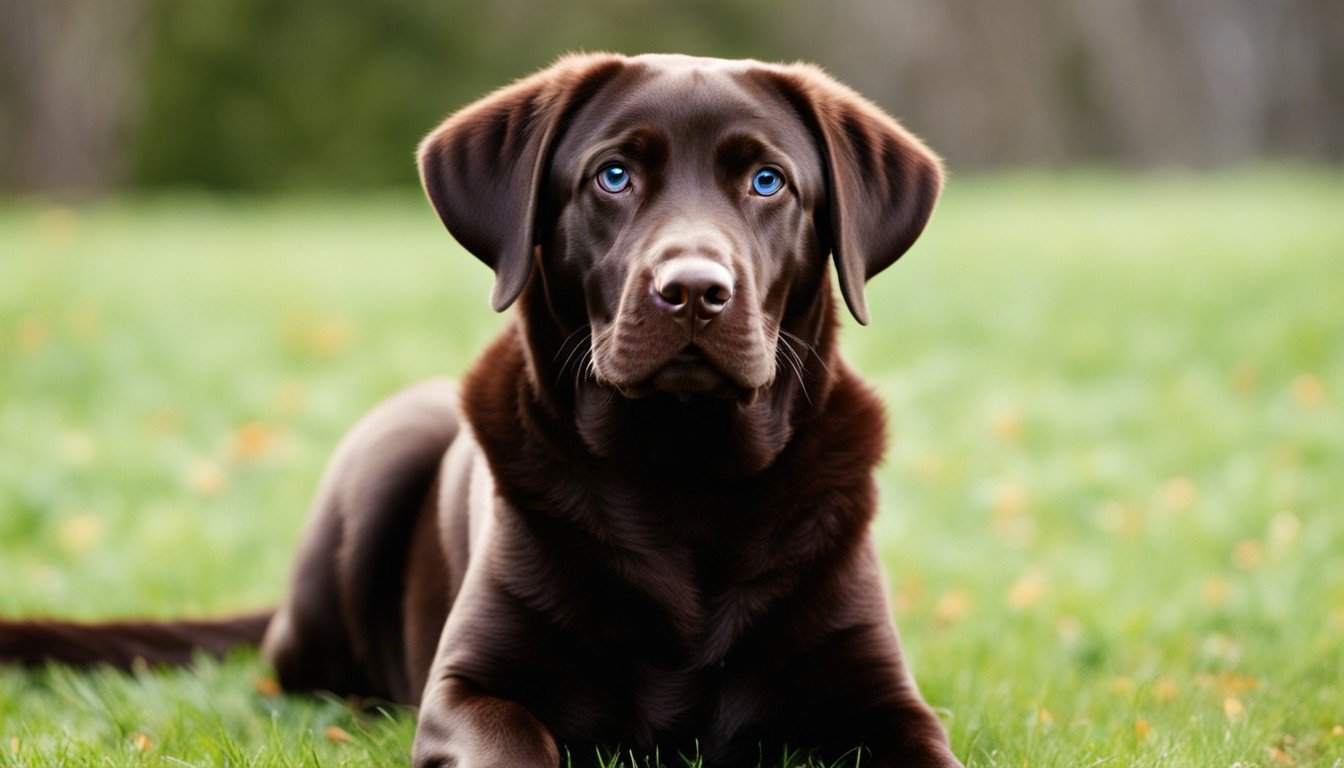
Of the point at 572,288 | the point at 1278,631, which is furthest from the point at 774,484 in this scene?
the point at 1278,631

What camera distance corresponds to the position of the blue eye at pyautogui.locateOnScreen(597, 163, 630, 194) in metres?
3.30

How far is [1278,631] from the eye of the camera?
4.78m

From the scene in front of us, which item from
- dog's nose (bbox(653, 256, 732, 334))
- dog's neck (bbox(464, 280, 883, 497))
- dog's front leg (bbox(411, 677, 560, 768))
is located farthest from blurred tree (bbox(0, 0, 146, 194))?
dog's nose (bbox(653, 256, 732, 334))

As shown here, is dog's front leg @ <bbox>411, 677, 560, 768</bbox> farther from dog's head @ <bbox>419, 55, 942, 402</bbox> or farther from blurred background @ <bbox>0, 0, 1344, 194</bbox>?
blurred background @ <bbox>0, 0, 1344, 194</bbox>

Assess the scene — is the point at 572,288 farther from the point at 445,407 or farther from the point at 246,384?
the point at 246,384

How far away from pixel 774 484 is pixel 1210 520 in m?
3.15

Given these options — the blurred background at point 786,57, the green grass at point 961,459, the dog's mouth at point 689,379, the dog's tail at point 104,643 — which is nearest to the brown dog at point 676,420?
the dog's mouth at point 689,379

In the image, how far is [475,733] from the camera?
2951 millimetres

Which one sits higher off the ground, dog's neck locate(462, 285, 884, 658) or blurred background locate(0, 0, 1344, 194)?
dog's neck locate(462, 285, 884, 658)

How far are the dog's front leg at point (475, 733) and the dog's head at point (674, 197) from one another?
2.30 feet

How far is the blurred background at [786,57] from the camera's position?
82.1 feet

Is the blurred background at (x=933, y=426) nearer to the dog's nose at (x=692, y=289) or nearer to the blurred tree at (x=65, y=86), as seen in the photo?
the blurred tree at (x=65, y=86)

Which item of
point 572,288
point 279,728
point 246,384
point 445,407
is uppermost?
point 572,288

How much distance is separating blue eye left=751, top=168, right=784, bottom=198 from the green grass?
134 centimetres
